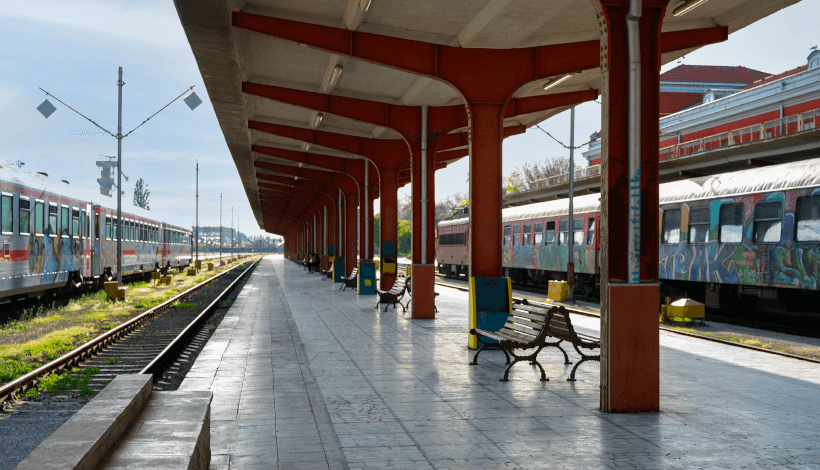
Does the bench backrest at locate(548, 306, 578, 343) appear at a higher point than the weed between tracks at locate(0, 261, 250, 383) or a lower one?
higher

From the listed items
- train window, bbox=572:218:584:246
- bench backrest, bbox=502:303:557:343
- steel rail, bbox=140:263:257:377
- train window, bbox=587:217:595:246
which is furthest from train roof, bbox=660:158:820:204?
steel rail, bbox=140:263:257:377

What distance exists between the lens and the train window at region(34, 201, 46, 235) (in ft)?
58.7

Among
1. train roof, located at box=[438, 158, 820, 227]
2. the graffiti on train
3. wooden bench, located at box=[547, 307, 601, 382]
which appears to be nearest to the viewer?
wooden bench, located at box=[547, 307, 601, 382]

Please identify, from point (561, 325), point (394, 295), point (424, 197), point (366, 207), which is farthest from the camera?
→ point (366, 207)

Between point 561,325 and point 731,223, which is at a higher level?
point 731,223

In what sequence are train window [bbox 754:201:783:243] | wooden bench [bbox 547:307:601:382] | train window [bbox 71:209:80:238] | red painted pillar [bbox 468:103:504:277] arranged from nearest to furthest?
wooden bench [bbox 547:307:601:382], red painted pillar [bbox 468:103:504:277], train window [bbox 754:201:783:243], train window [bbox 71:209:80:238]

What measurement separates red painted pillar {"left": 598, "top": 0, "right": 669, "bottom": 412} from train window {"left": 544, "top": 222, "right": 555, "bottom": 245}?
1932 centimetres

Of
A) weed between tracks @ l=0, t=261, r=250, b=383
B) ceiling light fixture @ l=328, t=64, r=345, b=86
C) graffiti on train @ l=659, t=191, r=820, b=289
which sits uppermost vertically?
ceiling light fixture @ l=328, t=64, r=345, b=86

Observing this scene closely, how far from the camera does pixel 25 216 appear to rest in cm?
1711

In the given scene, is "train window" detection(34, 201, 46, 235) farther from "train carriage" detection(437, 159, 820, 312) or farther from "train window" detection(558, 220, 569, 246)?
"train window" detection(558, 220, 569, 246)

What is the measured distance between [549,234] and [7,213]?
17.8 metres

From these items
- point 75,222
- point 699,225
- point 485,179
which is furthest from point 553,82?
point 75,222

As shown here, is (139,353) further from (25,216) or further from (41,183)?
(41,183)

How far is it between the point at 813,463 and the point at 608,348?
2083 millimetres
